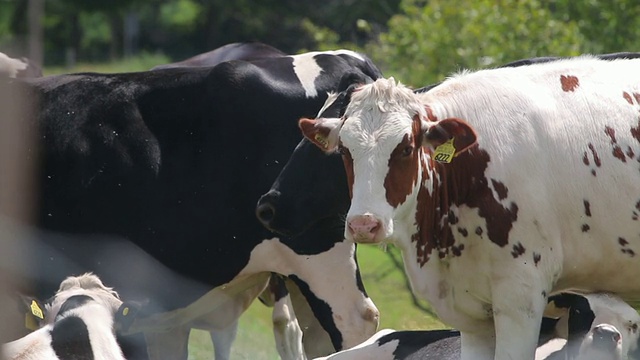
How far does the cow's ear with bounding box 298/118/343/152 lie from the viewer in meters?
6.52

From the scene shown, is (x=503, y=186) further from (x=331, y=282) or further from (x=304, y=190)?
(x=331, y=282)

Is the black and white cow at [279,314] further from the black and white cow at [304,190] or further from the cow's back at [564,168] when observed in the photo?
the cow's back at [564,168]

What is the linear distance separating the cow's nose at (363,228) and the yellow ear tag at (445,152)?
51 centimetres

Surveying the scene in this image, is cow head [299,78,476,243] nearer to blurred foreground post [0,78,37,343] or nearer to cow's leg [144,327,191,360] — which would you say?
blurred foreground post [0,78,37,343]

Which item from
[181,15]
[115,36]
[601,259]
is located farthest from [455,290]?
[181,15]

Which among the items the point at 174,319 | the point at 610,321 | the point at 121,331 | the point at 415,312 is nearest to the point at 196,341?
the point at 415,312

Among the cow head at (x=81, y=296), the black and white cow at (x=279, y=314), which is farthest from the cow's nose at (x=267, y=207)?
the black and white cow at (x=279, y=314)

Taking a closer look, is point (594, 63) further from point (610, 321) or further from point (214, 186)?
point (214, 186)

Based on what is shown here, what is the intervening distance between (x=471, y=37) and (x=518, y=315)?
9.92 meters

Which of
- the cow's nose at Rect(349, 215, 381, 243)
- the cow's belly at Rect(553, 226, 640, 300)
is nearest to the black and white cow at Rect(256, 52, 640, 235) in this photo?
the cow's belly at Rect(553, 226, 640, 300)

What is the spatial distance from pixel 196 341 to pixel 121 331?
17.9 ft

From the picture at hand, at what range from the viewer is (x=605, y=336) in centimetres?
647

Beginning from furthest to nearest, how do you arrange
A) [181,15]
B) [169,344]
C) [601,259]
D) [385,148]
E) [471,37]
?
1. [181,15]
2. [471,37]
3. [169,344]
4. [601,259]
5. [385,148]

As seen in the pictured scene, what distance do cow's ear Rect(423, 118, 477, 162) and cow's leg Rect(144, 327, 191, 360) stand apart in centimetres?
376
